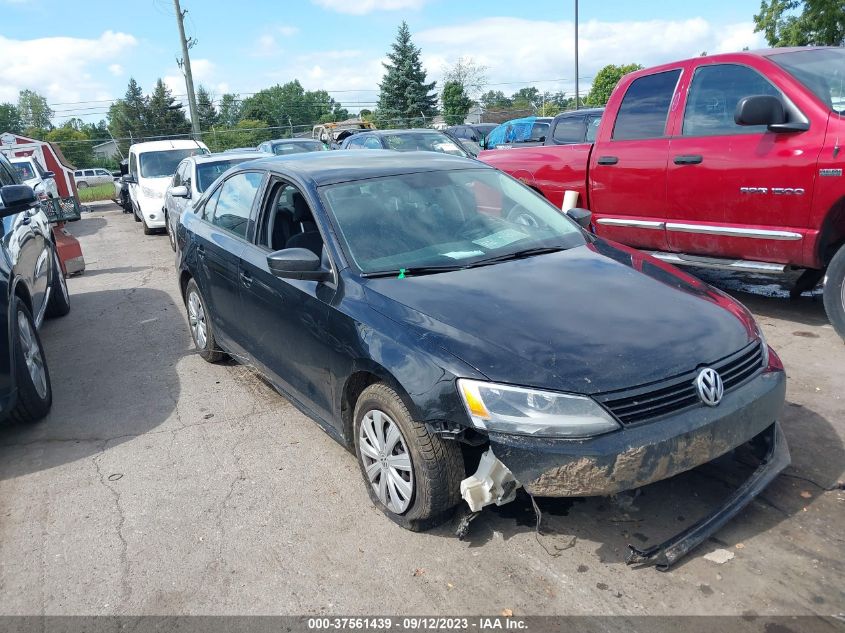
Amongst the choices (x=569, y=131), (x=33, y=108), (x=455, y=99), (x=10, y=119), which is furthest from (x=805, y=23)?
(x=33, y=108)

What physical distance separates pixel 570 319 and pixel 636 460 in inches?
27.8

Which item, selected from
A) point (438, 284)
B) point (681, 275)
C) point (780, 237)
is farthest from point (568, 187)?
point (438, 284)

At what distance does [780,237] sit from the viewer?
17.4ft

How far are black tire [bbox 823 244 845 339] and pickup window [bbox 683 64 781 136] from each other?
1172 mm

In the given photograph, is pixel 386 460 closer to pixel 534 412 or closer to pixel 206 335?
pixel 534 412

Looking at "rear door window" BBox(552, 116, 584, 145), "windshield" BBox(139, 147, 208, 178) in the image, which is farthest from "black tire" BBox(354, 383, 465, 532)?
"windshield" BBox(139, 147, 208, 178)

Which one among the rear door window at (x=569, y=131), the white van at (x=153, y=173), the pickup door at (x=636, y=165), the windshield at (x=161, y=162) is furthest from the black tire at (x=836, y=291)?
the windshield at (x=161, y=162)

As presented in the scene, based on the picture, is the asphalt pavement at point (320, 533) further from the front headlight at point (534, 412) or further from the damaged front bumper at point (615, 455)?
the front headlight at point (534, 412)

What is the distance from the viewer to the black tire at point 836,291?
4.99 metres

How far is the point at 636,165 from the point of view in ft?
20.6

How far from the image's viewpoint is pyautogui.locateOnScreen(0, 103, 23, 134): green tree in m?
87.4

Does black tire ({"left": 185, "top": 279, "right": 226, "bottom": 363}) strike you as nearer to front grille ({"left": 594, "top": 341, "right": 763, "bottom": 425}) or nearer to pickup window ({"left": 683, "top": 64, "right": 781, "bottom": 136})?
front grille ({"left": 594, "top": 341, "right": 763, "bottom": 425})

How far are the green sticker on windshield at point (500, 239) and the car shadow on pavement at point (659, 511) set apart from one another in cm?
139

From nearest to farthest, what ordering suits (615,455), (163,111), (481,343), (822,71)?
(615,455)
(481,343)
(822,71)
(163,111)
